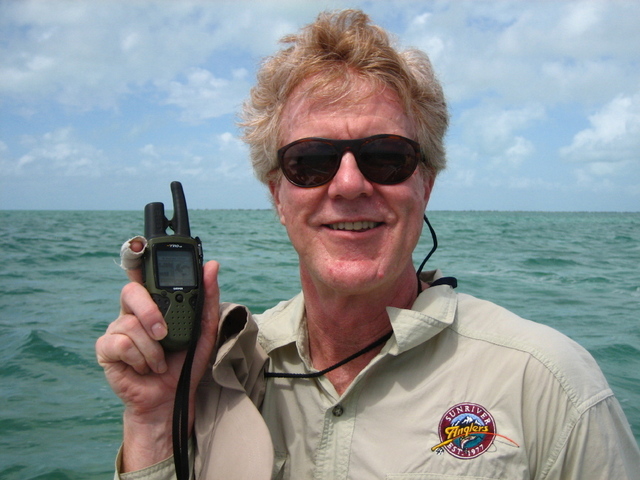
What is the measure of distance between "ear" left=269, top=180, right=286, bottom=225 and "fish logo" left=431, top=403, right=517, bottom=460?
95 centimetres

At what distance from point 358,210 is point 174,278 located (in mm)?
659

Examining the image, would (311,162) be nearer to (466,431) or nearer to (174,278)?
(174,278)

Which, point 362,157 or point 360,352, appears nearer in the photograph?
point 362,157

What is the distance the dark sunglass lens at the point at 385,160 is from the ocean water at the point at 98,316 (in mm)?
3387

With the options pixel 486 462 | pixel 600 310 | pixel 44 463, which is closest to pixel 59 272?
pixel 44 463

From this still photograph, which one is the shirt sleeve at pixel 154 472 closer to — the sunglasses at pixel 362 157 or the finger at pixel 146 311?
the finger at pixel 146 311

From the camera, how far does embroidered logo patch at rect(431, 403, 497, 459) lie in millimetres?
1706

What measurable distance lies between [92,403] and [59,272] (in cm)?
972

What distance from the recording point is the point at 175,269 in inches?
70.5

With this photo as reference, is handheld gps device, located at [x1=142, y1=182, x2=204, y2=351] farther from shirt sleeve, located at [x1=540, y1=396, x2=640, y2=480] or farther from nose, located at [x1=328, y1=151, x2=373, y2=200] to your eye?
shirt sleeve, located at [x1=540, y1=396, x2=640, y2=480]

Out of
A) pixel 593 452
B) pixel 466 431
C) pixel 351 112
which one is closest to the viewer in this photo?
pixel 593 452

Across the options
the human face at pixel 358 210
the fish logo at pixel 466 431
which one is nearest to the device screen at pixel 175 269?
the human face at pixel 358 210

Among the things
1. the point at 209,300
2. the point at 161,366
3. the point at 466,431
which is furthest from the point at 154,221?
the point at 466,431

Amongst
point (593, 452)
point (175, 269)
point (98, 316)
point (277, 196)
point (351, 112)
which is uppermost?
point (351, 112)
